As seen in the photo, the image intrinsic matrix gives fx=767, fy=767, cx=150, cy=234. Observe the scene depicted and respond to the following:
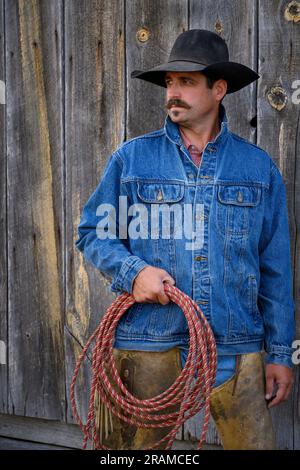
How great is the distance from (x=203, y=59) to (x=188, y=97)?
16 cm

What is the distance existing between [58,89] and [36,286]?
1019 millimetres

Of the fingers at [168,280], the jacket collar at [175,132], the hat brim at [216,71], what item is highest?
the hat brim at [216,71]

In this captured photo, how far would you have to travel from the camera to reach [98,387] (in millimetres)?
2930

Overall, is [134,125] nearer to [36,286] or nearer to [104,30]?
[104,30]

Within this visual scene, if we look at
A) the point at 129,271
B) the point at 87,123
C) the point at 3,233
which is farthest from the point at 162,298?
the point at 3,233

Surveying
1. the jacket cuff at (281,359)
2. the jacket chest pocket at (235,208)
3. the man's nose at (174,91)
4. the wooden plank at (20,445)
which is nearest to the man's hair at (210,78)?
the man's nose at (174,91)

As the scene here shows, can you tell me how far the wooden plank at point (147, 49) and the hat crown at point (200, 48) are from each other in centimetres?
64

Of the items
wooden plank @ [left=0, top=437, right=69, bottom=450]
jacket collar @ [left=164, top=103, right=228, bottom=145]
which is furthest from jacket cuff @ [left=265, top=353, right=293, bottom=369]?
wooden plank @ [left=0, top=437, right=69, bottom=450]

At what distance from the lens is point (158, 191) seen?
9.58 ft

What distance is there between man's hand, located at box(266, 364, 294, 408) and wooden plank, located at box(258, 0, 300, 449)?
570mm

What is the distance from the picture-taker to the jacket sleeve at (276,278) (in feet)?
9.91

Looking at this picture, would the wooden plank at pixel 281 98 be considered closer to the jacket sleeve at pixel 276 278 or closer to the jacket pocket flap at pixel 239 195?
the jacket sleeve at pixel 276 278

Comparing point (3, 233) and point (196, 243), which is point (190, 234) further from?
point (3, 233)
